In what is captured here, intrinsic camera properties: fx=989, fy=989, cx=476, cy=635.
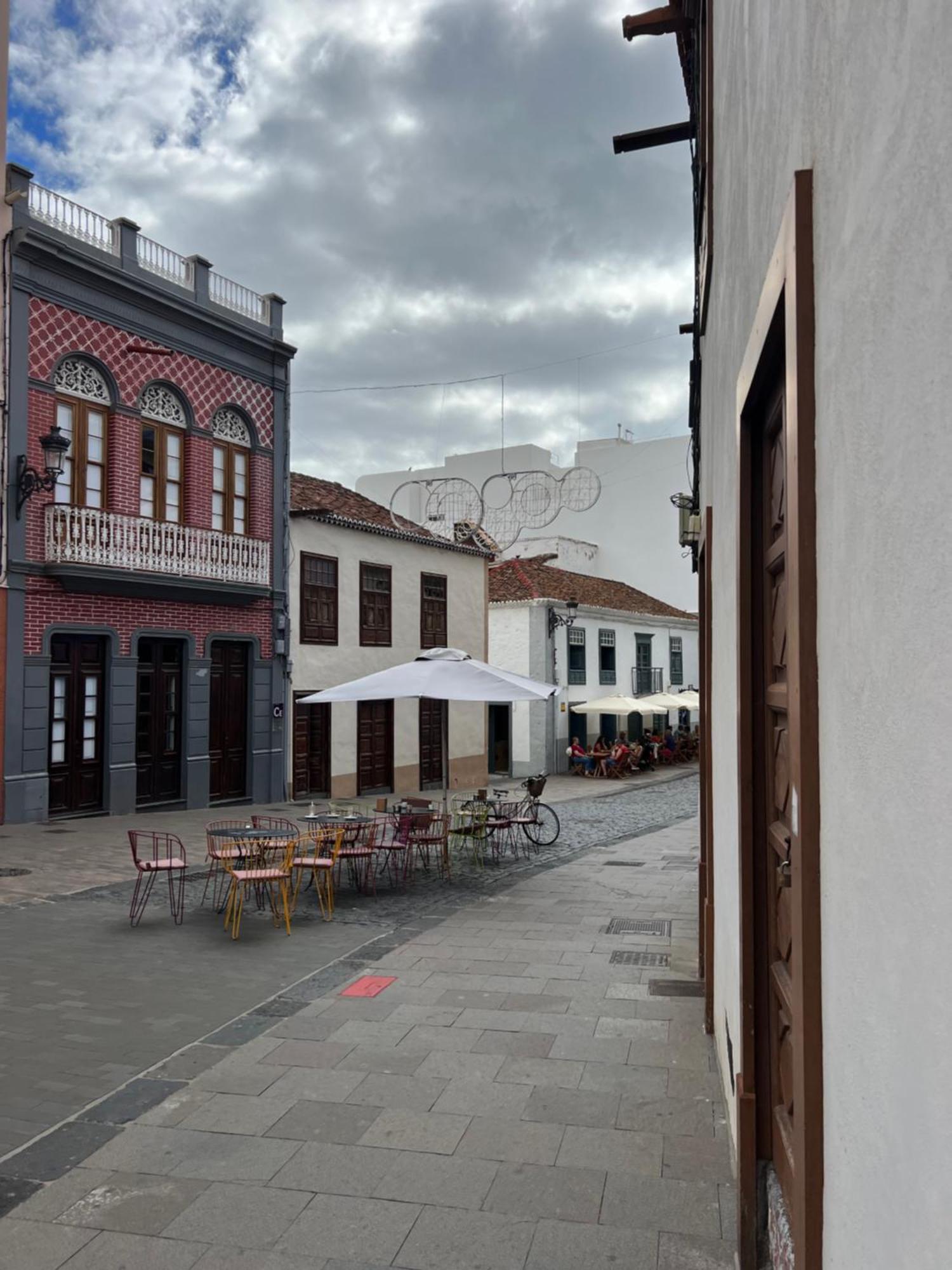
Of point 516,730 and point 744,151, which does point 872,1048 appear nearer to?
point 744,151

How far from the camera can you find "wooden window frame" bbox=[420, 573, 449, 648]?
23.6 m

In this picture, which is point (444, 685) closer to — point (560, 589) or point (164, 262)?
point (164, 262)

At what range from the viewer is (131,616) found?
16031 mm

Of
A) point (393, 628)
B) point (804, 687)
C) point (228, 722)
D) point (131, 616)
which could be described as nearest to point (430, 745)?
point (393, 628)

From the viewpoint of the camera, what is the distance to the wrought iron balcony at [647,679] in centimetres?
3359

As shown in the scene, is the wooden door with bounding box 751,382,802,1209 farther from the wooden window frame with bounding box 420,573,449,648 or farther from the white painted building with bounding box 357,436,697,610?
the white painted building with bounding box 357,436,697,610

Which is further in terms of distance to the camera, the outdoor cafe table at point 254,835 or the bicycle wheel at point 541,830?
the bicycle wheel at point 541,830

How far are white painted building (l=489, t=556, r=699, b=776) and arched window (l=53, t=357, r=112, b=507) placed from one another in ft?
48.2

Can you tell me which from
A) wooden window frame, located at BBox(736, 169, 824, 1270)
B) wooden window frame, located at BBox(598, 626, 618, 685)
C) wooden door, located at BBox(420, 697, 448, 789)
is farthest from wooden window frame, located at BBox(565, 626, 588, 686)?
wooden window frame, located at BBox(736, 169, 824, 1270)

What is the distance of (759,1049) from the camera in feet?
10.0

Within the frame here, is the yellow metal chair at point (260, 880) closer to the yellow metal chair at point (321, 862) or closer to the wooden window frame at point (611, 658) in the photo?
the yellow metal chair at point (321, 862)

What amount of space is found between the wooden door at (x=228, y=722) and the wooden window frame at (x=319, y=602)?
1655 millimetres

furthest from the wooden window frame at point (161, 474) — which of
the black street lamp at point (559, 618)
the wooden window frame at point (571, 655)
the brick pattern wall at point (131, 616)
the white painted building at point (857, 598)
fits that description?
the wooden window frame at point (571, 655)

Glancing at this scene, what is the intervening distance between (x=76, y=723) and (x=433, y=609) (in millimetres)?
10385
